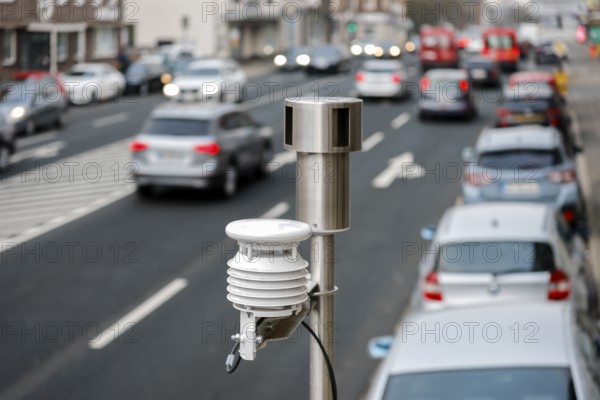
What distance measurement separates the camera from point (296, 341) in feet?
45.4

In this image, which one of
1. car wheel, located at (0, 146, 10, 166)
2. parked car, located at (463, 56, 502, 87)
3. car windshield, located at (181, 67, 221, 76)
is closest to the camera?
car wheel, located at (0, 146, 10, 166)

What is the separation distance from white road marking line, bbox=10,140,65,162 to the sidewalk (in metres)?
12.7

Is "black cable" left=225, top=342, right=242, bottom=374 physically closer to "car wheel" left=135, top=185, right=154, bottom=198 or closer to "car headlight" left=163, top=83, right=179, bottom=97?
"car wheel" left=135, top=185, right=154, bottom=198

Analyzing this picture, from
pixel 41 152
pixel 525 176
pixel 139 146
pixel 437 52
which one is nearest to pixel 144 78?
pixel 437 52

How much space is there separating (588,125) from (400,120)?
18.7 ft

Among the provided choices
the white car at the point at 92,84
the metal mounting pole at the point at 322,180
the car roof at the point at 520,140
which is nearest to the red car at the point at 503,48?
the white car at the point at 92,84

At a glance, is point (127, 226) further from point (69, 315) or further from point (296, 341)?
point (296, 341)

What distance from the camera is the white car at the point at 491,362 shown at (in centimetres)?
706

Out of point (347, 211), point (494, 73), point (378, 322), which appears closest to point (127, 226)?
point (378, 322)

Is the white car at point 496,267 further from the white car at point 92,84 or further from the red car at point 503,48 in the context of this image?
the red car at point 503,48

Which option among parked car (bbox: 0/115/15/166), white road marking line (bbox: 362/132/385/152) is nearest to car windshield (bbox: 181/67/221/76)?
white road marking line (bbox: 362/132/385/152)

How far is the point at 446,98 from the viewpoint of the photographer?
1425 inches

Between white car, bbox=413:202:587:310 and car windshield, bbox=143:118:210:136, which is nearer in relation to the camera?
white car, bbox=413:202:587:310

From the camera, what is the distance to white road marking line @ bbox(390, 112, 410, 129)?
3578 cm
